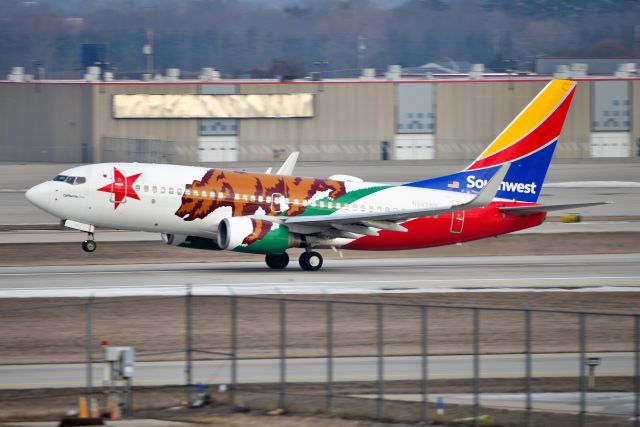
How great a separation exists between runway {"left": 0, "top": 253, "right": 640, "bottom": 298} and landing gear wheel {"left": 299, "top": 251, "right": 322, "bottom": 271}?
285mm

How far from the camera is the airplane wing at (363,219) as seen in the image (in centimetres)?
3909

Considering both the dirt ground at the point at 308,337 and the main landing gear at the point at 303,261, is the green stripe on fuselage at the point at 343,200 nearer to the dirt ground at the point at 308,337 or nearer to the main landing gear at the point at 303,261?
the main landing gear at the point at 303,261

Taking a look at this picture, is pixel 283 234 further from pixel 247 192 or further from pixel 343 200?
pixel 343 200

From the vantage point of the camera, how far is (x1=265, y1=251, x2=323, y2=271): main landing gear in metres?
41.8

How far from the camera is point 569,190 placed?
7831 cm

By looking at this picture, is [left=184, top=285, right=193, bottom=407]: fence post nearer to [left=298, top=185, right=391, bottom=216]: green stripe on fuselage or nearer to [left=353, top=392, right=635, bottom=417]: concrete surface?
[left=353, top=392, right=635, bottom=417]: concrete surface

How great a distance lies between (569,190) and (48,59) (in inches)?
3712

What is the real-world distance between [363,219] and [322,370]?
15782mm

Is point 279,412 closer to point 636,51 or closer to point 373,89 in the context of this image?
point 373,89

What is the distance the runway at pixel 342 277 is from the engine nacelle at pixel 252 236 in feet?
3.50

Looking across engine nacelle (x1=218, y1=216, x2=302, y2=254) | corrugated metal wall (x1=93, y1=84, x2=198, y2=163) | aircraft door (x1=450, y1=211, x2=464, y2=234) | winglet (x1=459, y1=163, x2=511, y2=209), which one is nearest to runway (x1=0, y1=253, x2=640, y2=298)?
engine nacelle (x1=218, y1=216, x2=302, y2=254)

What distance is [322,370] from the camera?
24.7 m

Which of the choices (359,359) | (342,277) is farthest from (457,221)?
(359,359)

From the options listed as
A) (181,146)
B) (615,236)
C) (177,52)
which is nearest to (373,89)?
(181,146)
